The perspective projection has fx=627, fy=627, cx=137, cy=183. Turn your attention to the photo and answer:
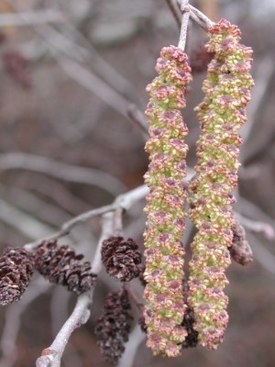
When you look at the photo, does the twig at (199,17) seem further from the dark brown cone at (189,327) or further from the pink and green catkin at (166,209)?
the dark brown cone at (189,327)

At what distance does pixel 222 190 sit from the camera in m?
1.04

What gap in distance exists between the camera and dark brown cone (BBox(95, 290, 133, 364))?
4.00ft

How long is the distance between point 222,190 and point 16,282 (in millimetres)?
392

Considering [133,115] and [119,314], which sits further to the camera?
[133,115]

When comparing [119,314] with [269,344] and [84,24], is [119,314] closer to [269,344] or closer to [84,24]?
[84,24]

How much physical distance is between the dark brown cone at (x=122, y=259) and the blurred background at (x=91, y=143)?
4.55 feet

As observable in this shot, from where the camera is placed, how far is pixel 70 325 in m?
1.06

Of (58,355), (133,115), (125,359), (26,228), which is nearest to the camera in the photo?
(58,355)

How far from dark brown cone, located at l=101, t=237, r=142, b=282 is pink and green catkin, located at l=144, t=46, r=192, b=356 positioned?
0.08m

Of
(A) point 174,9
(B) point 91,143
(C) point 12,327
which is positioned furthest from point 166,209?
(B) point 91,143

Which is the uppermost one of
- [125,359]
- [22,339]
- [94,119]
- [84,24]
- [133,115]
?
[94,119]

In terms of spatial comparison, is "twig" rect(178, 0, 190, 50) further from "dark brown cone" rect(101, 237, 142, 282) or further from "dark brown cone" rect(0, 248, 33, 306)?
"dark brown cone" rect(0, 248, 33, 306)

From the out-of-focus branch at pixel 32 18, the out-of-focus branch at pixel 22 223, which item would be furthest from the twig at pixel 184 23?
the out-of-focus branch at pixel 22 223

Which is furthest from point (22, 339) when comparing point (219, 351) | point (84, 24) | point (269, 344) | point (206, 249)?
point (206, 249)
